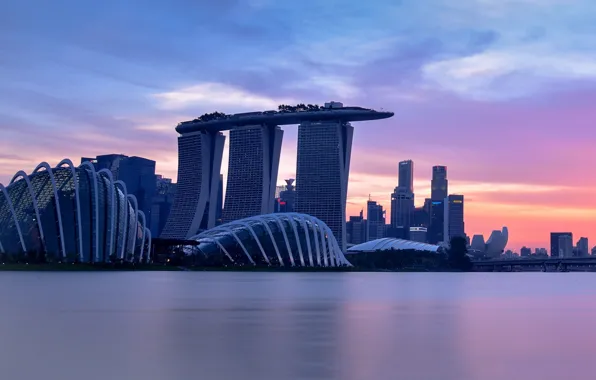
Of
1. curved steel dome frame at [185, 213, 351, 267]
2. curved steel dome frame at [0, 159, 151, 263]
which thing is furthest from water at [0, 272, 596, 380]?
curved steel dome frame at [185, 213, 351, 267]

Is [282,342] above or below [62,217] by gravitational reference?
below

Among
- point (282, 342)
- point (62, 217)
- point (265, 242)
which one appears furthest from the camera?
point (265, 242)

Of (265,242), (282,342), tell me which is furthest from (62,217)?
(282,342)

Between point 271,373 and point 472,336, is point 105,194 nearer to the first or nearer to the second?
point 472,336

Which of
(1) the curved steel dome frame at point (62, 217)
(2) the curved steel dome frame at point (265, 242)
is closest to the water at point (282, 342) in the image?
(1) the curved steel dome frame at point (62, 217)

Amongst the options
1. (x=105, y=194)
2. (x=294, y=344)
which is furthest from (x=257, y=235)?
(x=294, y=344)

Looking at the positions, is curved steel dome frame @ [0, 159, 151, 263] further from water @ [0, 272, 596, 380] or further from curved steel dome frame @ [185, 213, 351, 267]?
water @ [0, 272, 596, 380]

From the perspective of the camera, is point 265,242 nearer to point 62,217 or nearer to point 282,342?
point 62,217

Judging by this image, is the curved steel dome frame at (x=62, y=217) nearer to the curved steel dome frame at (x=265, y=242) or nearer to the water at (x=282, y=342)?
the curved steel dome frame at (x=265, y=242)
